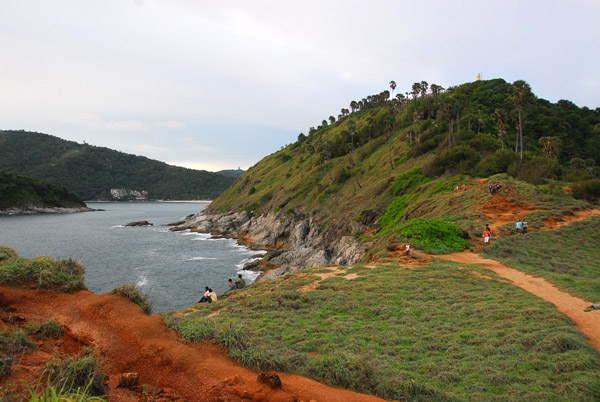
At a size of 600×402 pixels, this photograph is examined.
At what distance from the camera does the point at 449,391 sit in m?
7.52

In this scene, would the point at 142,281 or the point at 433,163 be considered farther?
the point at 433,163

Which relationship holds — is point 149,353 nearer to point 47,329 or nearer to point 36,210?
point 47,329

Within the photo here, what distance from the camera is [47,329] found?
314 inches

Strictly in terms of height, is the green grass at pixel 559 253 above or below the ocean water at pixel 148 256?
above

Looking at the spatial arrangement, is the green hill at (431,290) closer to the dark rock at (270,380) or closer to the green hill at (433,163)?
the green hill at (433,163)

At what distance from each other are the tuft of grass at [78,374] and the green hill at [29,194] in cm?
15529

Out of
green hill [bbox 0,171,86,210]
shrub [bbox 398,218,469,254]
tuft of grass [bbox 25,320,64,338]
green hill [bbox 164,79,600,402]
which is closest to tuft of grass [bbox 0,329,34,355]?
tuft of grass [bbox 25,320,64,338]

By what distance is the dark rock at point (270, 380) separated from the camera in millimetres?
A: 6375

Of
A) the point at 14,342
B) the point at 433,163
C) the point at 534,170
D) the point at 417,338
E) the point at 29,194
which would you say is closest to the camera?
the point at 14,342

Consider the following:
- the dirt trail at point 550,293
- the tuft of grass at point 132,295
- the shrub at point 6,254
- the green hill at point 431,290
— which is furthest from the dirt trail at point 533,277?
the shrub at point 6,254

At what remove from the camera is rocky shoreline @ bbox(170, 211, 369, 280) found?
39.7 metres

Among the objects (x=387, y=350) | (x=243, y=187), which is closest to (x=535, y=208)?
(x=387, y=350)

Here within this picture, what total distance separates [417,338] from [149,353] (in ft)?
27.3

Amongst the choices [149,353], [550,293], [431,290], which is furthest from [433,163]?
[149,353]
